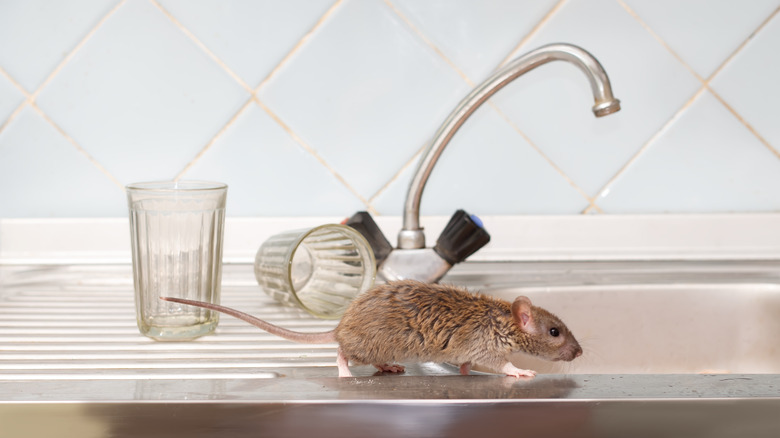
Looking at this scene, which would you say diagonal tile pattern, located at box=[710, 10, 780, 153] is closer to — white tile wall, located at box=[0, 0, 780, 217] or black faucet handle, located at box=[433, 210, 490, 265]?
white tile wall, located at box=[0, 0, 780, 217]

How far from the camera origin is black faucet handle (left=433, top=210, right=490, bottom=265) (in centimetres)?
97

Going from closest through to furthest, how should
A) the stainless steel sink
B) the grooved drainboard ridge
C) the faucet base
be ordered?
the stainless steel sink < the grooved drainboard ridge < the faucet base

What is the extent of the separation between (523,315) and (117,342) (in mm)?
474

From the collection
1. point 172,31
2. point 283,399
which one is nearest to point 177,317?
point 283,399

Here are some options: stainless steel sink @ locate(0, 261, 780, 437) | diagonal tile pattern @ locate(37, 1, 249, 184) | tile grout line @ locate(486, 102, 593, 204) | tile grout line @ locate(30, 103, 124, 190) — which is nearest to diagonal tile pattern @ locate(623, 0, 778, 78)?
tile grout line @ locate(486, 102, 593, 204)

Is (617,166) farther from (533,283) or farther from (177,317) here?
(177,317)

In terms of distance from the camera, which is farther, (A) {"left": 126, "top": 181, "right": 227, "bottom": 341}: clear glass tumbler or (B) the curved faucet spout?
(B) the curved faucet spout

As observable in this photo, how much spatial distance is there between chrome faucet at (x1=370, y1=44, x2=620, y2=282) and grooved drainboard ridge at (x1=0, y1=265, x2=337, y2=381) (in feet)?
0.55

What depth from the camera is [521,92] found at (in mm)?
1233

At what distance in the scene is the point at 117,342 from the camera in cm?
77

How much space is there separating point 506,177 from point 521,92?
0.53 ft

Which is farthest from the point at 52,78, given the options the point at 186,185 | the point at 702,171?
the point at 702,171

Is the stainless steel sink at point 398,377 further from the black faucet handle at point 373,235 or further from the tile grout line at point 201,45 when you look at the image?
the tile grout line at point 201,45

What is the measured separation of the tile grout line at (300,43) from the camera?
3.97ft
